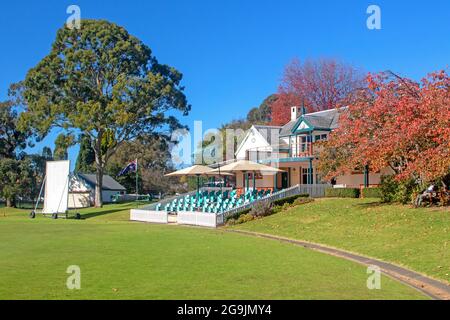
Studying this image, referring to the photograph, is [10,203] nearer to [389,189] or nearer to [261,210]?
[261,210]

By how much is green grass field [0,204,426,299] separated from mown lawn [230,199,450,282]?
1780 millimetres

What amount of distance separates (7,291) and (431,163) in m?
16.2

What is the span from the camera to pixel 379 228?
20344mm

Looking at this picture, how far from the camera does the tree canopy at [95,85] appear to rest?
48.5m

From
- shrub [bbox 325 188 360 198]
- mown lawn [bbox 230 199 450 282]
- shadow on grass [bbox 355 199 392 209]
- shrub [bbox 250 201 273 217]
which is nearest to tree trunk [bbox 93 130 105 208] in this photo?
shrub [bbox 250 201 273 217]

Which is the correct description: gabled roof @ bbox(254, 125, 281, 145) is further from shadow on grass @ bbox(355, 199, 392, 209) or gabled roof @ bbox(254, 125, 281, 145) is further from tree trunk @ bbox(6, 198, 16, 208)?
tree trunk @ bbox(6, 198, 16, 208)

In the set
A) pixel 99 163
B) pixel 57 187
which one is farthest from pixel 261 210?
pixel 99 163

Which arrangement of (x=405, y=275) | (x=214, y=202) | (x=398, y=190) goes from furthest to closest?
(x=214, y=202), (x=398, y=190), (x=405, y=275)

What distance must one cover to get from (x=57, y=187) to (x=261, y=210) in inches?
751

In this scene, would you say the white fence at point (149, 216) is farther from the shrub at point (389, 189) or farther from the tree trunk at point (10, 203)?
the tree trunk at point (10, 203)

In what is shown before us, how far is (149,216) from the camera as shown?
123ft

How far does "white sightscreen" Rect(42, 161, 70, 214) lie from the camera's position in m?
41.4
